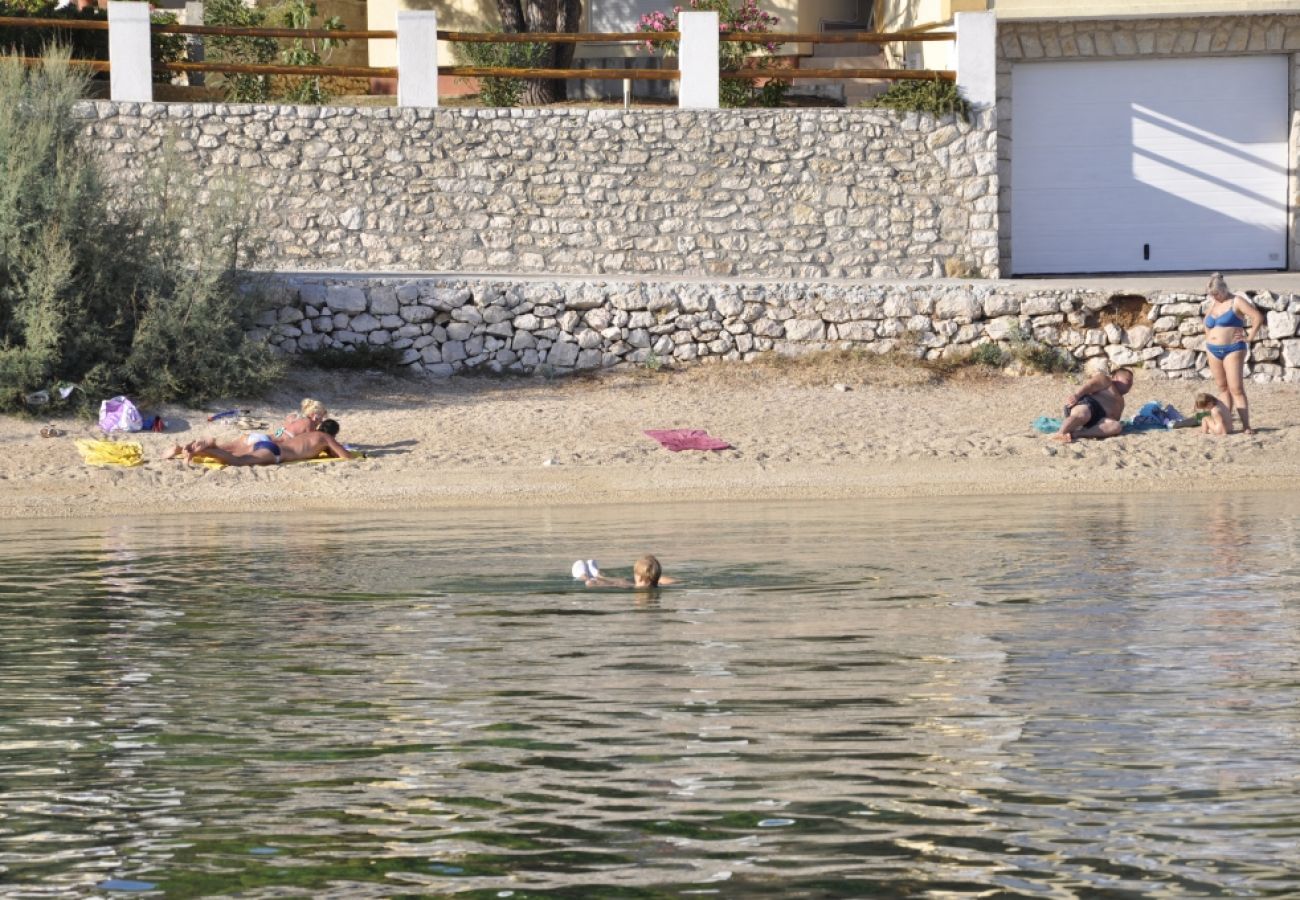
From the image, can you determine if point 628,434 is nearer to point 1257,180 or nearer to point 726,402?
point 726,402

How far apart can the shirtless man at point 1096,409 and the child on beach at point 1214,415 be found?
2.45 feet

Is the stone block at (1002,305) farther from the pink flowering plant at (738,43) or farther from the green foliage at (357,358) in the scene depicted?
the green foliage at (357,358)

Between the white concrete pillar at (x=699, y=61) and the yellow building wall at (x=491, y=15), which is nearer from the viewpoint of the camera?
the white concrete pillar at (x=699, y=61)

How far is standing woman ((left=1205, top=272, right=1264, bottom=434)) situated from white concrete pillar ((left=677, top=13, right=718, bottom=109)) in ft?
23.8

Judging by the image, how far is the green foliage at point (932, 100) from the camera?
24.3 meters

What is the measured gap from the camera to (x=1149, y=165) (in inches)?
1028

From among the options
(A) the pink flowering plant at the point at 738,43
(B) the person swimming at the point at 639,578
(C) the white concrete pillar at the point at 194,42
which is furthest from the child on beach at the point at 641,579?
(C) the white concrete pillar at the point at 194,42

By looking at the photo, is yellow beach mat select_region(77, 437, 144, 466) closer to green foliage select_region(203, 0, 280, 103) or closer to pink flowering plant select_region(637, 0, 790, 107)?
green foliage select_region(203, 0, 280, 103)

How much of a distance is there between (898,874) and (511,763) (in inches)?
87.6

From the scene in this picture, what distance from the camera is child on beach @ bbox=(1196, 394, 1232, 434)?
19531 mm

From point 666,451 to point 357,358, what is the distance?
4.49 meters

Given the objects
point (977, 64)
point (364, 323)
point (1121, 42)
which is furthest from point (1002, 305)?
point (364, 323)

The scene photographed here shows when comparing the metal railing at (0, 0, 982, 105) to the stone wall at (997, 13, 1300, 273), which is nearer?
the metal railing at (0, 0, 982, 105)

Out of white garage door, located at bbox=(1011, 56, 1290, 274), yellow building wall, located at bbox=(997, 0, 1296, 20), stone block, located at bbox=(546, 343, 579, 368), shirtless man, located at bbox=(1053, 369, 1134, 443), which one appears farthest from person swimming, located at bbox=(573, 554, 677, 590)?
yellow building wall, located at bbox=(997, 0, 1296, 20)
